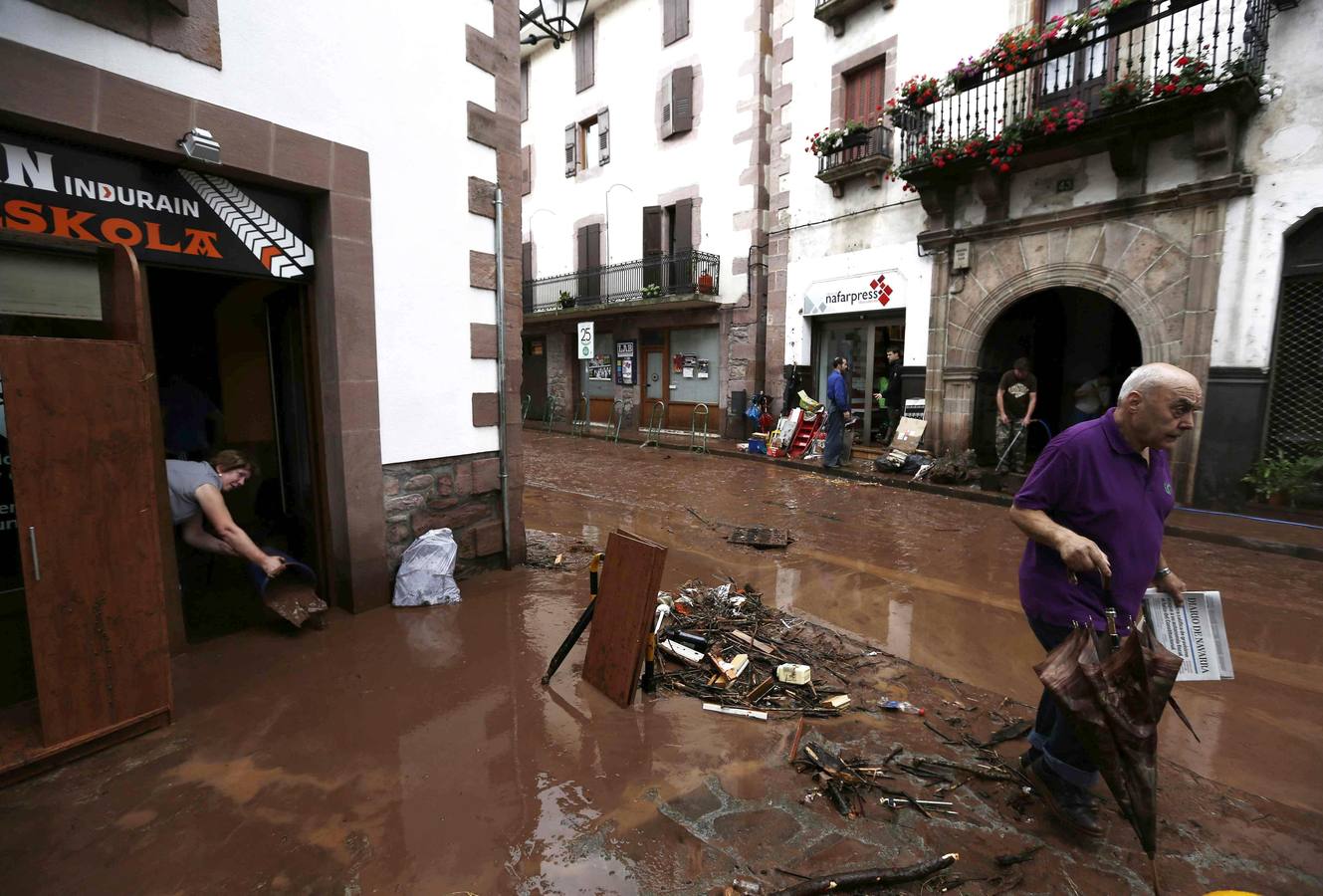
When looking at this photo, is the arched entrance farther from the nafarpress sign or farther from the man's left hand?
the man's left hand

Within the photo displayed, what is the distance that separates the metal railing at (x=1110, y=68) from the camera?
24.3ft

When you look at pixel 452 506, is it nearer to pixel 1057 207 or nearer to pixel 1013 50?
pixel 1057 207

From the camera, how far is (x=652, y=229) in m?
16.5

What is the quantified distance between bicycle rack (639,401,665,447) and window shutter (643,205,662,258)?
3.92 meters

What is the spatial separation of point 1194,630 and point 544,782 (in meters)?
2.67

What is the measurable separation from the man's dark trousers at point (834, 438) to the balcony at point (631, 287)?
536 cm

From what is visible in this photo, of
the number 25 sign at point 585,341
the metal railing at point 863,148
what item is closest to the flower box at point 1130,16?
the metal railing at point 863,148

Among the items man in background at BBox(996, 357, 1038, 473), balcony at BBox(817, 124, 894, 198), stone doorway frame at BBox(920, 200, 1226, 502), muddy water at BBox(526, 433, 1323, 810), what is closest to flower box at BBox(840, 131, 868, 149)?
balcony at BBox(817, 124, 894, 198)

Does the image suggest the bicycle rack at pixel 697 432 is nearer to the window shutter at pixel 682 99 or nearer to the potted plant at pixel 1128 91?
the window shutter at pixel 682 99

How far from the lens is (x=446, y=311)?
188 inches

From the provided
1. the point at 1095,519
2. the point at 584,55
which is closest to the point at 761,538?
the point at 1095,519

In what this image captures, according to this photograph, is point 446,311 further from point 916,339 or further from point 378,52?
point 916,339

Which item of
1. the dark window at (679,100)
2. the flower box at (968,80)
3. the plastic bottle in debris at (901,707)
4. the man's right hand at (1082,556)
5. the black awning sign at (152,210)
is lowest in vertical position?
the plastic bottle in debris at (901,707)

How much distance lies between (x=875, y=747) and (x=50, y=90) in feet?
15.9
